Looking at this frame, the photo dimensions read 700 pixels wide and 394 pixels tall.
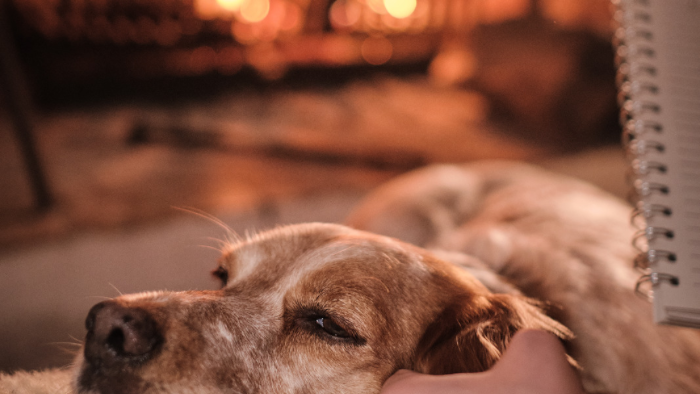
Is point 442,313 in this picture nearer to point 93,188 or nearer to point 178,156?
point 93,188

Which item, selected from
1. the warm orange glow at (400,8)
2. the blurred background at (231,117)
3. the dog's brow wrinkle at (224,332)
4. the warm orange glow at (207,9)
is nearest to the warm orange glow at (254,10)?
the blurred background at (231,117)

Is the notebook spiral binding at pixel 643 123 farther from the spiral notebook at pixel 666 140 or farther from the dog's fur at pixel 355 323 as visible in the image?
the dog's fur at pixel 355 323

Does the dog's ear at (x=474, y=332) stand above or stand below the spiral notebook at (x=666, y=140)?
below

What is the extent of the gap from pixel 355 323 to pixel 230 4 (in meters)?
5.46

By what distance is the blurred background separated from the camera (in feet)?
8.43

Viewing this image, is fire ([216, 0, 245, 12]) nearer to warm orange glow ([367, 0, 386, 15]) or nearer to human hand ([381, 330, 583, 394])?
warm orange glow ([367, 0, 386, 15])

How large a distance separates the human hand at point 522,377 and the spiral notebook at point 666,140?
0.29 m

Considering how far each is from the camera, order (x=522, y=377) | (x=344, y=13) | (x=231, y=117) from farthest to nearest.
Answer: (x=344, y=13) → (x=231, y=117) → (x=522, y=377)

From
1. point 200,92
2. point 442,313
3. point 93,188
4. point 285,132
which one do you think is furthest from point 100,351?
point 200,92

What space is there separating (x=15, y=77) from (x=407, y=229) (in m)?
2.56

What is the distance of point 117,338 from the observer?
40.2 inches

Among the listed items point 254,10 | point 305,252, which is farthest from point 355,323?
point 254,10

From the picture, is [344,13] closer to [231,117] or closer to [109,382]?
[231,117]

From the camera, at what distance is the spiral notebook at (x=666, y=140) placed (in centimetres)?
100
